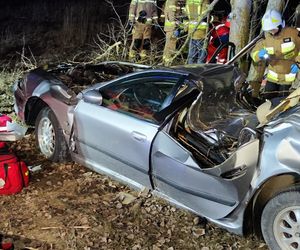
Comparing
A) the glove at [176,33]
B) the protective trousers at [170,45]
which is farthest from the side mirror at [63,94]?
the glove at [176,33]

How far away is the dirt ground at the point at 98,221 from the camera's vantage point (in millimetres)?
4516

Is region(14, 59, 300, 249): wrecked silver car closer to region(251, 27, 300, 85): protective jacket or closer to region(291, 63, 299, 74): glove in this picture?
region(251, 27, 300, 85): protective jacket

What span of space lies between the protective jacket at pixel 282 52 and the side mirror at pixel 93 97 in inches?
108

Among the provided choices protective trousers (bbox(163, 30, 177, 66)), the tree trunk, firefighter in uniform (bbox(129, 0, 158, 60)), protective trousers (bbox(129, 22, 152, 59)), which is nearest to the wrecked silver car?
the tree trunk

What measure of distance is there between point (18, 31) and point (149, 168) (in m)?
12.0

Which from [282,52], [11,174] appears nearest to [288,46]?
[282,52]

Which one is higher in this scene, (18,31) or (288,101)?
(288,101)

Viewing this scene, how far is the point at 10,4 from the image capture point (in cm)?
1770

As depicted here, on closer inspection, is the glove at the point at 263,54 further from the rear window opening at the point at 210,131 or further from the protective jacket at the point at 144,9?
the protective jacket at the point at 144,9

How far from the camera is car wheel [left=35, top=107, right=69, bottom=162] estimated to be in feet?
19.4

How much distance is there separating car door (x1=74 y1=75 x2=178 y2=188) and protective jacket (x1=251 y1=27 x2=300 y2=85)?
8.56 feet

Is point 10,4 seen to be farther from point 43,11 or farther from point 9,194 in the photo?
point 9,194

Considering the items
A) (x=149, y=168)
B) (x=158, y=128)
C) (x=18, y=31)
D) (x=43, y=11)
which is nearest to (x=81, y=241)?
(x=149, y=168)

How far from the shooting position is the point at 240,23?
849 centimetres
